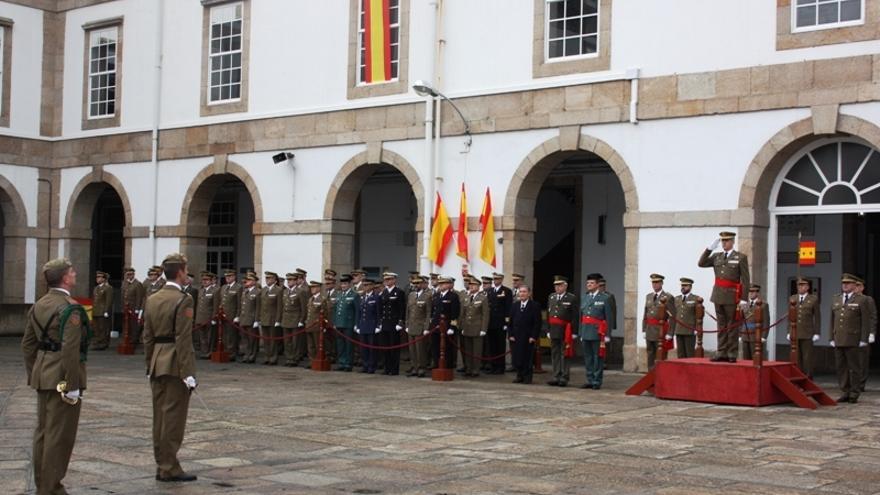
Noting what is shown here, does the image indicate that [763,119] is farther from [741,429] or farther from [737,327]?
[741,429]

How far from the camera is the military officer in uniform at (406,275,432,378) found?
18.7 m

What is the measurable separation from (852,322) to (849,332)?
0.15 metres

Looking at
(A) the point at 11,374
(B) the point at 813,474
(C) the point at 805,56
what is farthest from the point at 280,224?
(B) the point at 813,474

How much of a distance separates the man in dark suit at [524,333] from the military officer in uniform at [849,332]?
14.3ft

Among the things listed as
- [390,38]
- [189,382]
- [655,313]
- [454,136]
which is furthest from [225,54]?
[189,382]

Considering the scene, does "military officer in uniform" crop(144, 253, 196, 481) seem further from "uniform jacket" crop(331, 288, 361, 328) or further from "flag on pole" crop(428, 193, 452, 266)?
"flag on pole" crop(428, 193, 452, 266)

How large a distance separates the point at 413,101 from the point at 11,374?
8.14m

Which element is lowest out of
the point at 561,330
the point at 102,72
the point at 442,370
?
the point at 442,370

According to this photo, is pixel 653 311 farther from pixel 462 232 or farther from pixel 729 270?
pixel 462 232

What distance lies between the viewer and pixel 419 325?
61.7 ft

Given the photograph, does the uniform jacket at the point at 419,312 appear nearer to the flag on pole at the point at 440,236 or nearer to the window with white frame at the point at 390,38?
the flag on pole at the point at 440,236

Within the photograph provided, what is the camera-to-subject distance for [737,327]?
14414 millimetres

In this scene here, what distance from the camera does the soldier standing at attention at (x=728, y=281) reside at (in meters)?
14.2

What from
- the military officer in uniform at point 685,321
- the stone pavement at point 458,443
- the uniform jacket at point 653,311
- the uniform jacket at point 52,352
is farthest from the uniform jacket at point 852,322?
the uniform jacket at point 52,352
